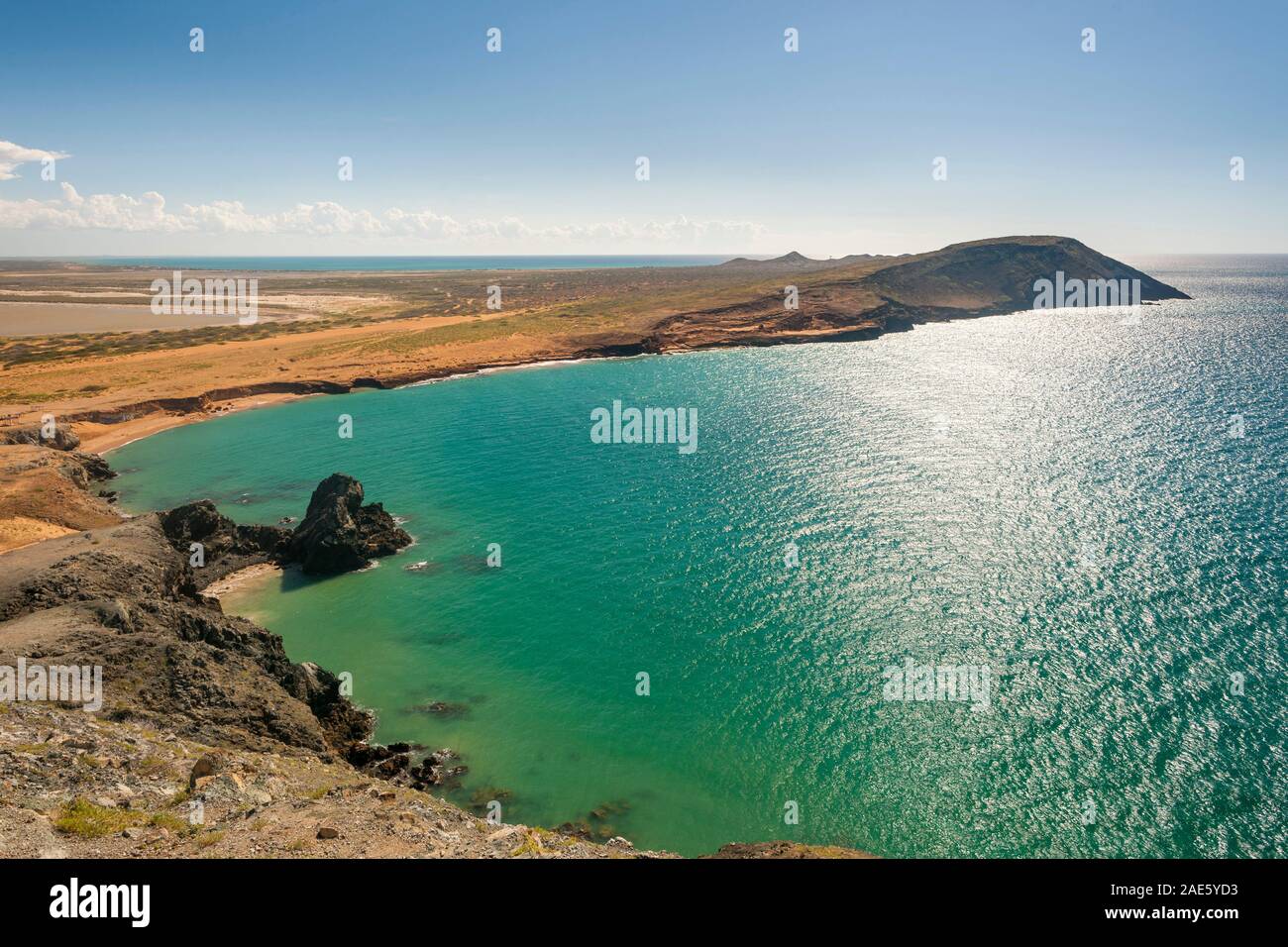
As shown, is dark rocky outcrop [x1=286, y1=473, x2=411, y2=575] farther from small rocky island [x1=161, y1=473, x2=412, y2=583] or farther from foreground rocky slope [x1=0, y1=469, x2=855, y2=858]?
foreground rocky slope [x1=0, y1=469, x2=855, y2=858]

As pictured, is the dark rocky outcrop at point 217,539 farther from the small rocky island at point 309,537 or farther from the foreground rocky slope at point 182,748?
the foreground rocky slope at point 182,748

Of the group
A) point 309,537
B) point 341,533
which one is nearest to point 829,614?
point 341,533

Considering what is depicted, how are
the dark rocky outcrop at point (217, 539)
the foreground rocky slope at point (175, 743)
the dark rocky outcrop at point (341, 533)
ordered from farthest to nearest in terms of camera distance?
Result: the dark rocky outcrop at point (341, 533) → the dark rocky outcrop at point (217, 539) → the foreground rocky slope at point (175, 743)

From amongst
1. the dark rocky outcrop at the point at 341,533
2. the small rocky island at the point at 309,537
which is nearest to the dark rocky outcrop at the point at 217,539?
the small rocky island at the point at 309,537

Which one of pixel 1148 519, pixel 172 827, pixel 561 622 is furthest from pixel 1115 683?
pixel 172 827

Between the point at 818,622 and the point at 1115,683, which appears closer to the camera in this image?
the point at 1115,683
